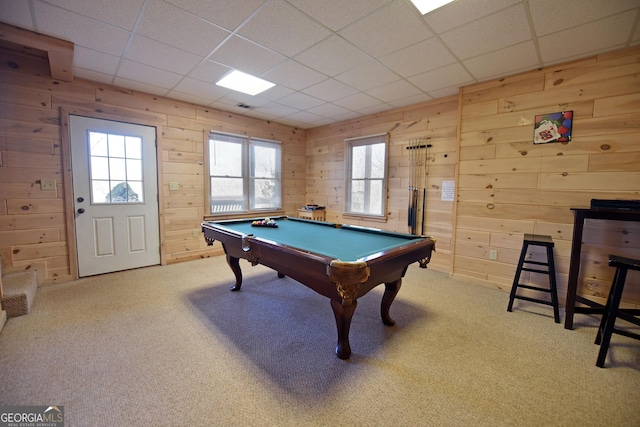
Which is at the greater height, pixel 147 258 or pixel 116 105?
pixel 116 105

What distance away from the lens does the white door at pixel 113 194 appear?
3.18m

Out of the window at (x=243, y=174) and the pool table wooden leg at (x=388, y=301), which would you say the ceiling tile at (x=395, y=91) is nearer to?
the window at (x=243, y=174)

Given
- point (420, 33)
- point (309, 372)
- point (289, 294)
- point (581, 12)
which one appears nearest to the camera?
point (309, 372)

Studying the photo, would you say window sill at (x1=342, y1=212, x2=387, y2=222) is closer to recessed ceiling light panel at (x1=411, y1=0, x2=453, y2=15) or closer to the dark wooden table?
the dark wooden table

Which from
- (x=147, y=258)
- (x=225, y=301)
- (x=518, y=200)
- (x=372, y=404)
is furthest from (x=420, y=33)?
(x=147, y=258)

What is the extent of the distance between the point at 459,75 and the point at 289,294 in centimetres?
309

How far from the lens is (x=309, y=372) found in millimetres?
1681

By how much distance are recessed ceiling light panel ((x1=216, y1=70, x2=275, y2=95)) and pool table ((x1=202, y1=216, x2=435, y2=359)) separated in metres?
1.83

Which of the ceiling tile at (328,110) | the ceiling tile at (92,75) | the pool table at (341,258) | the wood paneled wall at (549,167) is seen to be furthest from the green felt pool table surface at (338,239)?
the ceiling tile at (92,75)

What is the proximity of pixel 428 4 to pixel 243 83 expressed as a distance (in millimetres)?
2266

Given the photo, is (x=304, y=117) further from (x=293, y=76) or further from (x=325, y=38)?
(x=325, y=38)

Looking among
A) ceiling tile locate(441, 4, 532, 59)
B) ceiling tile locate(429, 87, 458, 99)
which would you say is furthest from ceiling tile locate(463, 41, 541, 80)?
ceiling tile locate(429, 87, 458, 99)

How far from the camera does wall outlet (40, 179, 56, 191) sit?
293 centimetres

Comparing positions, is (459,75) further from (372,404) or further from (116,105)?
(116,105)
